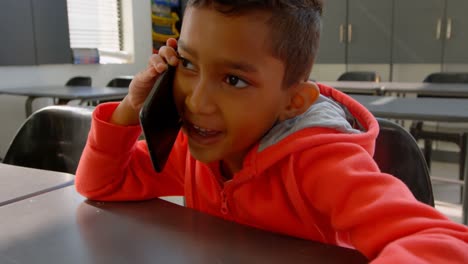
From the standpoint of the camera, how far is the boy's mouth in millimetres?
709

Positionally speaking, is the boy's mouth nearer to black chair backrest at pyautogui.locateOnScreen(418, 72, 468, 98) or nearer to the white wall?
black chair backrest at pyautogui.locateOnScreen(418, 72, 468, 98)

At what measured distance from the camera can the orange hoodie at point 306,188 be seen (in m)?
0.51

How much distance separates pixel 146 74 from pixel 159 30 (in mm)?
5268

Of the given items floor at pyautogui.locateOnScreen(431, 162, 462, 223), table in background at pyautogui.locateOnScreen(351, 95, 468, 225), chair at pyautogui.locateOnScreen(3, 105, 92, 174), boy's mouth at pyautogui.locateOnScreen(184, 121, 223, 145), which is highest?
boy's mouth at pyautogui.locateOnScreen(184, 121, 223, 145)

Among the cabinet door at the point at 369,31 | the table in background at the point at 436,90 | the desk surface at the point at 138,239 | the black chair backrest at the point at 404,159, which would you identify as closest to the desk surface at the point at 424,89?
the table in background at the point at 436,90

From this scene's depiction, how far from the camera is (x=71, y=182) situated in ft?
2.83

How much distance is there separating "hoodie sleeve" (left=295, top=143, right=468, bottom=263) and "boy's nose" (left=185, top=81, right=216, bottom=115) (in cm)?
17

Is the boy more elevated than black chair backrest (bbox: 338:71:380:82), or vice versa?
the boy

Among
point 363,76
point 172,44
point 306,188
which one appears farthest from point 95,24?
point 306,188

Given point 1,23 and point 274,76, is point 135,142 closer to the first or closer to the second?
point 274,76

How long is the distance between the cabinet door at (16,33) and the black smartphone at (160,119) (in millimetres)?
3795

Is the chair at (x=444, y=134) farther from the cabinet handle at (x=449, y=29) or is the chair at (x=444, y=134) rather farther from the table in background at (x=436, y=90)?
the cabinet handle at (x=449, y=29)

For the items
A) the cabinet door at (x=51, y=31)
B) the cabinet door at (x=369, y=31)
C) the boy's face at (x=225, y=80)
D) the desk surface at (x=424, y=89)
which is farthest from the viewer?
the cabinet door at (x=369, y=31)

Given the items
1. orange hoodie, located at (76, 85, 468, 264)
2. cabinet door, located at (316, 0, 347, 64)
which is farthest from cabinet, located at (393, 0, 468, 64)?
orange hoodie, located at (76, 85, 468, 264)
